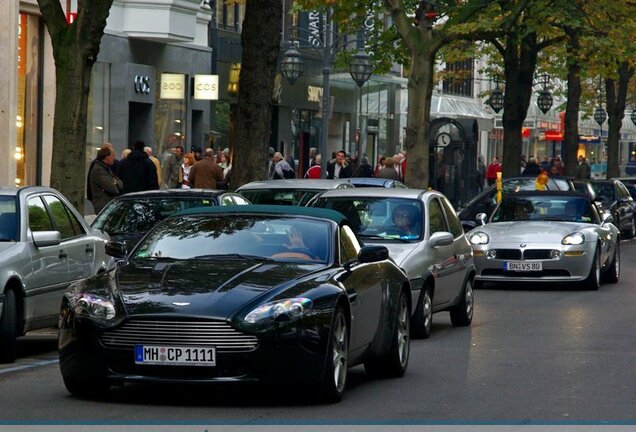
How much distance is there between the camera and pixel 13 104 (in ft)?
101

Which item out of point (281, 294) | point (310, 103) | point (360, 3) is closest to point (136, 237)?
point (281, 294)

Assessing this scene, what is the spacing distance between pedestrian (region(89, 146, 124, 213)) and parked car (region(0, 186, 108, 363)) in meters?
9.04

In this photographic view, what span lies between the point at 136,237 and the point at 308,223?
20.3 ft

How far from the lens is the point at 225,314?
399 inches

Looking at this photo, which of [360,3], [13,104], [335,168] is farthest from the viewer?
[335,168]

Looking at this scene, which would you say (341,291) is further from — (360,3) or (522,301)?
(360,3)

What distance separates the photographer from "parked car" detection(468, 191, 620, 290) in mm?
22688

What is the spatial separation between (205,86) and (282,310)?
32528 millimetres

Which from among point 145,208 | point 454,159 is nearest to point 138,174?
point 145,208

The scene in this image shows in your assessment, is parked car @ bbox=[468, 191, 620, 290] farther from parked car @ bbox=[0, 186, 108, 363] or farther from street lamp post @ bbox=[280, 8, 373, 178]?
street lamp post @ bbox=[280, 8, 373, 178]

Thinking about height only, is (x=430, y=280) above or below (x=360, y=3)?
below

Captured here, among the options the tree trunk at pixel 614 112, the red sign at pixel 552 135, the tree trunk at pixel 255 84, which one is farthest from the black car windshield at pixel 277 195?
the red sign at pixel 552 135

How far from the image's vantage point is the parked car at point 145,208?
→ 18219 millimetres

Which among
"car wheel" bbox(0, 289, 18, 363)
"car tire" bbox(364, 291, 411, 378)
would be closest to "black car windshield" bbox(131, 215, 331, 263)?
"car tire" bbox(364, 291, 411, 378)
